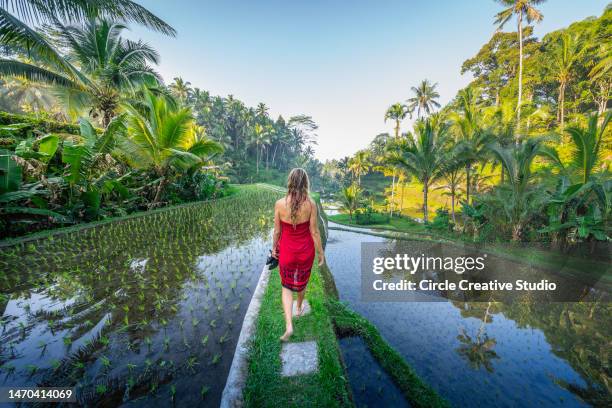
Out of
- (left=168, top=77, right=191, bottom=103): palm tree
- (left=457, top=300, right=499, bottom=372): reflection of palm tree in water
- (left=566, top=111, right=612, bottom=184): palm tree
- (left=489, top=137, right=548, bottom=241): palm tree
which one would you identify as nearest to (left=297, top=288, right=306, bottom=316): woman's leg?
(left=457, top=300, right=499, bottom=372): reflection of palm tree in water

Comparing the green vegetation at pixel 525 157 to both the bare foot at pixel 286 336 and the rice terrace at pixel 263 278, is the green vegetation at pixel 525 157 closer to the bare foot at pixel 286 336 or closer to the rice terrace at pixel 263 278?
the rice terrace at pixel 263 278

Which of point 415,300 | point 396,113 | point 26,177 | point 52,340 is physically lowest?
point 415,300

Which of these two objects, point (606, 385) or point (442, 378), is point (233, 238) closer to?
point (442, 378)

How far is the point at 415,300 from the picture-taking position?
16.5ft

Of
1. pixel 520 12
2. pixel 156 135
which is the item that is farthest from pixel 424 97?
pixel 156 135

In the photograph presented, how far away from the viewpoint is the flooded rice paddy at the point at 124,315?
2303 mm

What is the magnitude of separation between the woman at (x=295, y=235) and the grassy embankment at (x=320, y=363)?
332mm

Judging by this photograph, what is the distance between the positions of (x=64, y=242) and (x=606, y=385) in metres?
10.4

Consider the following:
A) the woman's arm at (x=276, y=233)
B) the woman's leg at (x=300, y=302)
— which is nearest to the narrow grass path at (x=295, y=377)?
the woman's leg at (x=300, y=302)

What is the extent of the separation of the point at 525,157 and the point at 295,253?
390 inches

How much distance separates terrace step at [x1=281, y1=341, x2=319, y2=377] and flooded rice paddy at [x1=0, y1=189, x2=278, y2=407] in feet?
2.13

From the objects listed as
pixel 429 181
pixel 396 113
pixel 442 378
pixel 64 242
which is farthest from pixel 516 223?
pixel 396 113

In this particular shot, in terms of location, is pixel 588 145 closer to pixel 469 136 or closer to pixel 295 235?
pixel 469 136

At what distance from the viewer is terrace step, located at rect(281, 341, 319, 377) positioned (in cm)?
240
